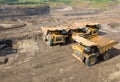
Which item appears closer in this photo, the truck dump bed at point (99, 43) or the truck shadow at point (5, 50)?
the truck dump bed at point (99, 43)

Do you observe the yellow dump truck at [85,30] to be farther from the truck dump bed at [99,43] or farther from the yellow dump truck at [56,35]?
the truck dump bed at [99,43]

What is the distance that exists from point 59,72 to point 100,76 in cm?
273

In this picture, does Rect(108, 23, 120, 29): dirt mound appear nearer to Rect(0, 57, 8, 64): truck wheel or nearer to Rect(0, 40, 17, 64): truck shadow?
Rect(0, 40, 17, 64): truck shadow

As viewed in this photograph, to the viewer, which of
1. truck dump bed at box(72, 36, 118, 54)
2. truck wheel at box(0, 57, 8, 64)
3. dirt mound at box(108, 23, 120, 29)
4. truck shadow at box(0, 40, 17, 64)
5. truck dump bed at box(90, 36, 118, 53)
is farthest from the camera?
dirt mound at box(108, 23, 120, 29)

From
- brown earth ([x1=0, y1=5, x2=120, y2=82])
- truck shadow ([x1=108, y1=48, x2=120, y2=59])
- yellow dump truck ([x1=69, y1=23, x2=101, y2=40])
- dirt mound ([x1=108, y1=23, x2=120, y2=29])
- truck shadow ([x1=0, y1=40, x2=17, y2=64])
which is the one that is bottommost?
dirt mound ([x1=108, y1=23, x2=120, y2=29])

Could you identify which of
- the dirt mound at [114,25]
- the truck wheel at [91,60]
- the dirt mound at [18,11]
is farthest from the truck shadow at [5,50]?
the dirt mound at [114,25]

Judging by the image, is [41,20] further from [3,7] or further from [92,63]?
[92,63]

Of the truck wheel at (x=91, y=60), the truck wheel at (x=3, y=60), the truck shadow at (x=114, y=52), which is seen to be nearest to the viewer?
the truck wheel at (x=91, y=60)

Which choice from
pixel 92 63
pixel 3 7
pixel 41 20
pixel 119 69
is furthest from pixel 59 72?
pixel 3 7

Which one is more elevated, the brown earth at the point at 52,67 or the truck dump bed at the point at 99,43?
the truck dump bed at the point at 99,43

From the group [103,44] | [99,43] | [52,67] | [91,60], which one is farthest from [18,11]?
[91,60]

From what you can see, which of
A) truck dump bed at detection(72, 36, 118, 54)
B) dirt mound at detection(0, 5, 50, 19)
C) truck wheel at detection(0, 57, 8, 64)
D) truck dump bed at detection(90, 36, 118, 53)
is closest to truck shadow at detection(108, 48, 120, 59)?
truck dump bed at detection(90, 36, 118, 53)

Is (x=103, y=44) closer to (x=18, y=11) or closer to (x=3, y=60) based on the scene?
(x=3, y=60)

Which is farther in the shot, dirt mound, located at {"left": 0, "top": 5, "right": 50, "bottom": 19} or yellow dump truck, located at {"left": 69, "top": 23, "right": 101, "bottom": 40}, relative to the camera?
dirt mound, located at {"left": 0, "top": 5, "right": 50, "bottom": 19}
